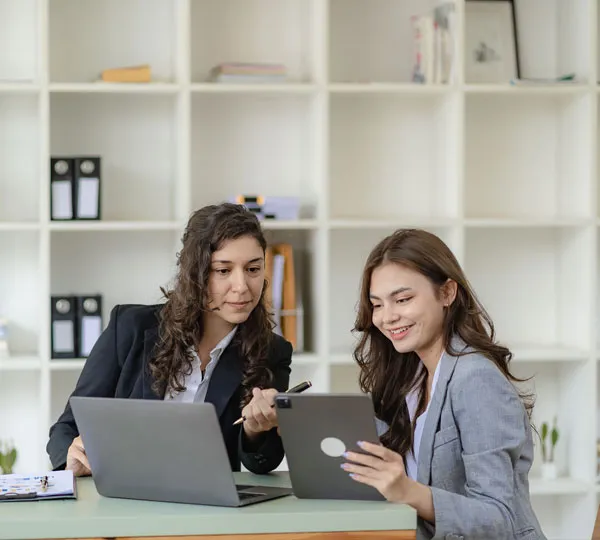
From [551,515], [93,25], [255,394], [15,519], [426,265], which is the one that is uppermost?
[93,25]

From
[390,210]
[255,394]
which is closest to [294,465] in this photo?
[255,394]

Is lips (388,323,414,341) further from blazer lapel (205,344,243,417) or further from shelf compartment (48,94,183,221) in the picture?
shelf compartment (48,94,183,221)

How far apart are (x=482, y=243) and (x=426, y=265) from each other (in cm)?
206

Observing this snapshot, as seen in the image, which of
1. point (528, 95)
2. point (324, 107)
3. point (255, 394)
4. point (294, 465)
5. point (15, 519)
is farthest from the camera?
point (528, 95)

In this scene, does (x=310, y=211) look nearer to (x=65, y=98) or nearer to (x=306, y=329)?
(x=306, y=329)

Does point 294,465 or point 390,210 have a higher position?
point 390,210

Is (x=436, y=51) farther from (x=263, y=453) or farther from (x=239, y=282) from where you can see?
(x=263, y=453)

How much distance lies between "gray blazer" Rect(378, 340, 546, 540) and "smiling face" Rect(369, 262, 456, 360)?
0.08 meters

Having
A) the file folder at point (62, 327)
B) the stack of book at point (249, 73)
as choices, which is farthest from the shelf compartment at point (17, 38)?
the file folder at point (62, 327)

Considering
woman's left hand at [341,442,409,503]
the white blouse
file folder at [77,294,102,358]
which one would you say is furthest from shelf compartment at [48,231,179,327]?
woman's left hand at [341,442,409,503]

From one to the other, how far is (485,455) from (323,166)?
1950mm

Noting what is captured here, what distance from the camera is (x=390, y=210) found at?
4.11 m

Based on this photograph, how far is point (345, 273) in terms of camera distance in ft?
13.5

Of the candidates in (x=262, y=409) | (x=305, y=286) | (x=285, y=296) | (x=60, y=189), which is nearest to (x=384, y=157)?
(x=305, y=286)
